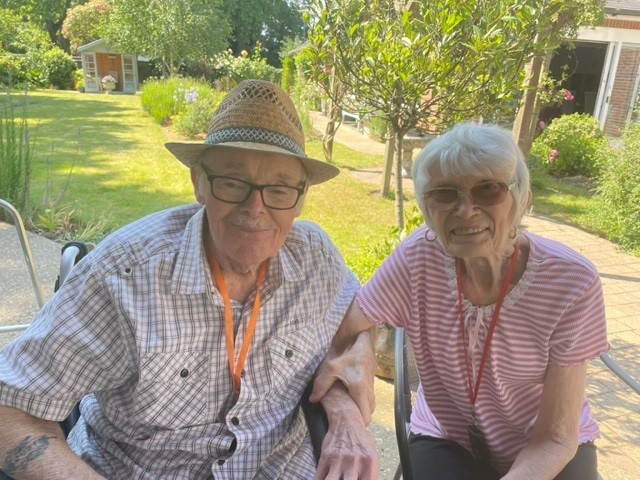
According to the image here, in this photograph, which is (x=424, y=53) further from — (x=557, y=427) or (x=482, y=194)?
(x=557, y=427)

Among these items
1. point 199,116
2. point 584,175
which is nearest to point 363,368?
point 584,175

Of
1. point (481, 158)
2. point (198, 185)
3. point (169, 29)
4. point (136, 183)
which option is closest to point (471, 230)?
point (481, 158)

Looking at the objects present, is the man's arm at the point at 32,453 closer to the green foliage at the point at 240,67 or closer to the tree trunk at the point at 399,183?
the tree trunk at the point at 399,183

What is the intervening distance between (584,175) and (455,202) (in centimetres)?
917

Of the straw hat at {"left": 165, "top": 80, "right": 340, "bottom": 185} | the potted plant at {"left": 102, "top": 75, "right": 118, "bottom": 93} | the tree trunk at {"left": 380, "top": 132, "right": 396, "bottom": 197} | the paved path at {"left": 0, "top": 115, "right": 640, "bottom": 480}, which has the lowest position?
the potted plant at {"left": 102, "top": 75, "right": 118, "bottom": 93}

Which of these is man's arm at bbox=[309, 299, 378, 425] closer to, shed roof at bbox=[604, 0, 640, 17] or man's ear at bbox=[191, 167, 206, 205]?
man's ear at bbox=[191, 167, 206, 205]

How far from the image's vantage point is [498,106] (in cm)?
312

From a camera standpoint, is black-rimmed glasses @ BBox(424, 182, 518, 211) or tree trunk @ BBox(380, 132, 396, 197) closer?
black-rimmed glasses @ BBox(424, 182, 518, 211)

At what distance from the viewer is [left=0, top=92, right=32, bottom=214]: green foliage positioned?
17.0 ft

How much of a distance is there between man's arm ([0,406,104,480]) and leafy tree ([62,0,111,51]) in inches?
1181

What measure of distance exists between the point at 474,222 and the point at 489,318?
283 millimetres

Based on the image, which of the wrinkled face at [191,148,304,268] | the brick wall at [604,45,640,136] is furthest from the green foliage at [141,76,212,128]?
the wrinkled face at [191,148,304,268]

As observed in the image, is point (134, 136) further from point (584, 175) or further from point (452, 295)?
point (452, 295)

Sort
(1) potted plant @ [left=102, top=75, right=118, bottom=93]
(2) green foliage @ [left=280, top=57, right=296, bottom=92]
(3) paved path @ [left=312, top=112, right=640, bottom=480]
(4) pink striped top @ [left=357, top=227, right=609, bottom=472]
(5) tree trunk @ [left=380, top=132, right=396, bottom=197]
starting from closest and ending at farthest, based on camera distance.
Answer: (4) pink striped top @ [left=357, top=227, right=609, bottom=472], (3) paved path @ [left=312, top=112, right=640, bottom=480], (5) tree trunk @ [left=380, top=132, right=396, bottom=197], (2) green foliage @ [left=280, top=57, right=296, bottom=92], (1) potted plant @ [left=102, top=75, right=118, bottom=93]
